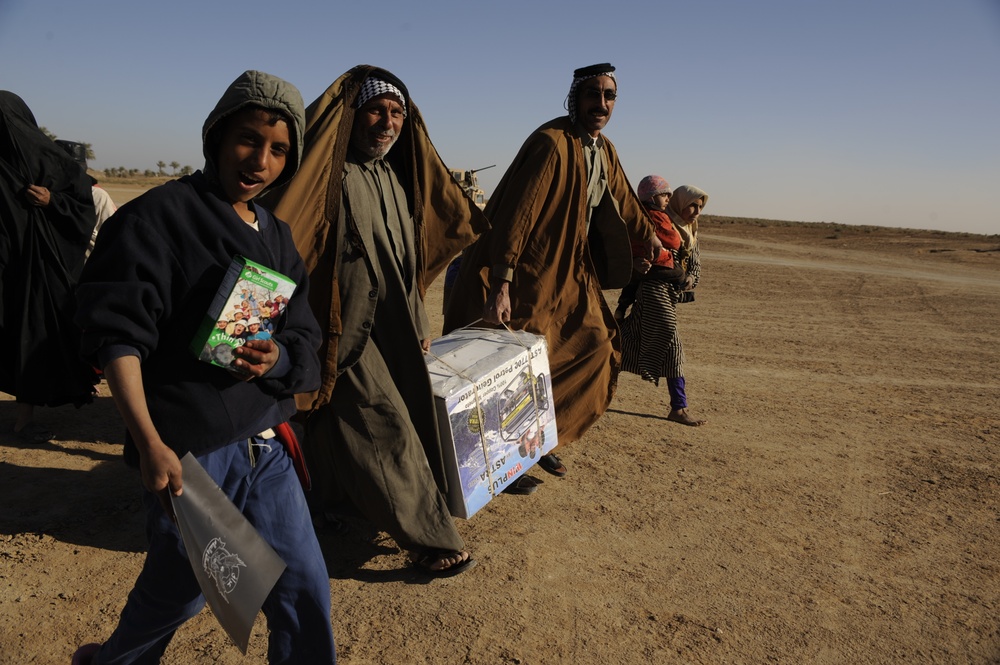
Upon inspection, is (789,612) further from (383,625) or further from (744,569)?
(383,625)

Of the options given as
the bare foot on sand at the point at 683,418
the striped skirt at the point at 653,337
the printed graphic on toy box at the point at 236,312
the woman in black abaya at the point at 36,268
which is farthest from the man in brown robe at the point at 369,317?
the bare foot on sand at the point at 683,418

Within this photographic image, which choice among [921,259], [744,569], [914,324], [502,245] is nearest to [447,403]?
[502,245]

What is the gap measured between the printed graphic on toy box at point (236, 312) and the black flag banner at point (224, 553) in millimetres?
268

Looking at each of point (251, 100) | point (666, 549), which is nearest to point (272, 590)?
point (251, 100)

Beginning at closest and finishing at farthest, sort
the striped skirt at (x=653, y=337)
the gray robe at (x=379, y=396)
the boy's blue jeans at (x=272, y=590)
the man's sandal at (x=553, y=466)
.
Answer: the boy's blue jeans at (x=272, y=590)
the gray robe at (x=379, y=396)
the man's sandal at (x=553, y=466)
the striped skirt at (x=653, y=337)

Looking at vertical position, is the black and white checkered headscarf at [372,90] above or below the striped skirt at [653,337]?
above

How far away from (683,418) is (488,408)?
261cm

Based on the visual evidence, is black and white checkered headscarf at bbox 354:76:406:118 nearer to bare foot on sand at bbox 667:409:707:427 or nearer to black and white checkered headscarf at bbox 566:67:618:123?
black and white checkered headscarf at bbox 566:67:618:123

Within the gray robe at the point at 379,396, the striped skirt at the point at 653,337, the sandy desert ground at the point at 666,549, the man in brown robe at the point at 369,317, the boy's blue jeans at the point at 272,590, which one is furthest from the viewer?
the striped skirt at the point at 653,337

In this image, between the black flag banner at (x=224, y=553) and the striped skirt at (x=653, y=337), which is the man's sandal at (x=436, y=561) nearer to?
the black flag banner at (x=224, y=553)

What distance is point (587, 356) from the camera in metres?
4.63

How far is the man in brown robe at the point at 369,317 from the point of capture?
3.15 metres

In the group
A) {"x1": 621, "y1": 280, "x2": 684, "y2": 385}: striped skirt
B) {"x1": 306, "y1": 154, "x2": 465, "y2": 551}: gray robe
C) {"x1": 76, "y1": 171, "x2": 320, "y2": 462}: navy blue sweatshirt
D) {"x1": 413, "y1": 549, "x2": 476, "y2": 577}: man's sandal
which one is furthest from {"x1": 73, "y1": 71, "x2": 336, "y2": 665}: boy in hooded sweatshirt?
{"x1": 621, "y1": 280, "x2": 684, "y2": 385}: striped skirt

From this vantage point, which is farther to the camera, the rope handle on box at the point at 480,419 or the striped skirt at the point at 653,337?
the striped skirt at the point at 653,337
